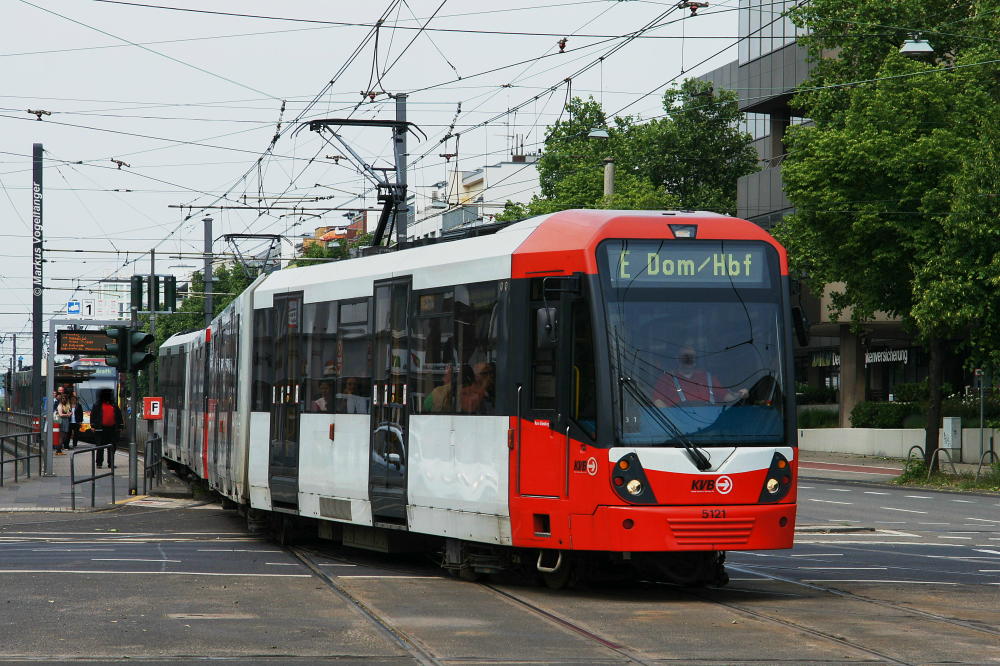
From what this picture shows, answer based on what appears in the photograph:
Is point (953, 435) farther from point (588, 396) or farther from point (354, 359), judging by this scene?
point (588, 396)

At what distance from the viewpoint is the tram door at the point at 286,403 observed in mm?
16812

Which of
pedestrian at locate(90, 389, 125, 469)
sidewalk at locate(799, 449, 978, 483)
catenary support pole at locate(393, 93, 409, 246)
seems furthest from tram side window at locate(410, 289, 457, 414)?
sidewalk at locate(799, 449, 978, 483)

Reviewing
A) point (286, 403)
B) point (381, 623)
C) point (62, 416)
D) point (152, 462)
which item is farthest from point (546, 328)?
point (62, 416)

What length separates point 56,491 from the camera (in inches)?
1054

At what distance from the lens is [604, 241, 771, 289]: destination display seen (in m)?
12.3

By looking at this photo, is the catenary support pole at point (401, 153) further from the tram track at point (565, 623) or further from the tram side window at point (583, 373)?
the tram track at point (565, 623)

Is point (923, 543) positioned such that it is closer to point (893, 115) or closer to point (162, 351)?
point (893, 115)

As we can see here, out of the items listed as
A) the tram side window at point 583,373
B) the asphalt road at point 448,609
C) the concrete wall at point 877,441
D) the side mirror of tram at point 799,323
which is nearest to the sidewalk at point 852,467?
the concrete wall at point 877,441

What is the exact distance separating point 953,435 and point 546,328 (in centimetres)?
3261

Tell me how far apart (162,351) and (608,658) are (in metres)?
30.0

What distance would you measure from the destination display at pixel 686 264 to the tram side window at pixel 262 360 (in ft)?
21.8

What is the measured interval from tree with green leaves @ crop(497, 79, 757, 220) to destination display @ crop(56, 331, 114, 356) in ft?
64.3

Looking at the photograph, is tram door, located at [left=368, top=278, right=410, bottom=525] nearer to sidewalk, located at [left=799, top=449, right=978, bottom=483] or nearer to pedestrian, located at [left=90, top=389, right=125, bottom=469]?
pedestrian, located at [left=90, top=389, right=125, bottom=469]

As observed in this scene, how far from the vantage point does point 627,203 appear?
48.6 metres
